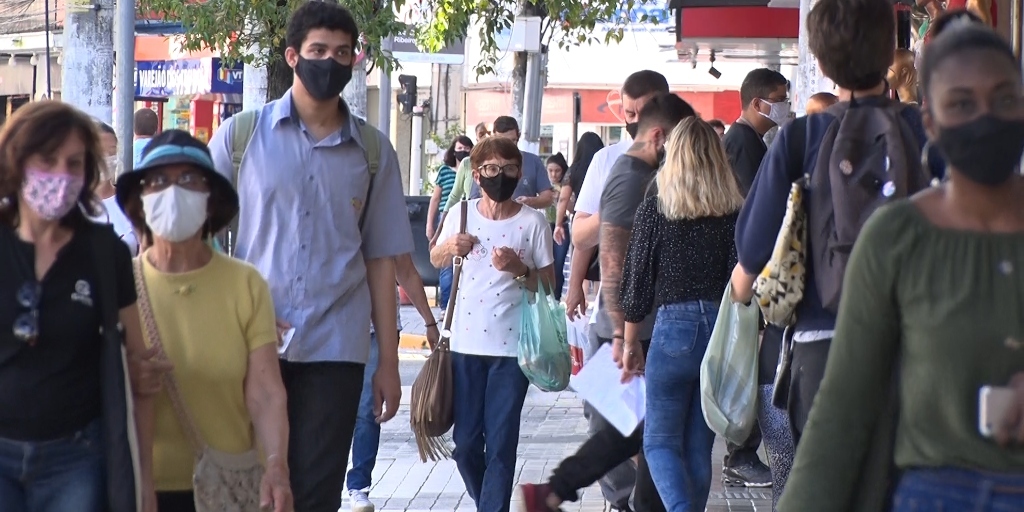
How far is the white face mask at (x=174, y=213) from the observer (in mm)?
4461

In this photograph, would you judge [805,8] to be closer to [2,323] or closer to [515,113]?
[2,323]

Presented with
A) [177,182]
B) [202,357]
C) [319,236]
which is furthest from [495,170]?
[202,357]

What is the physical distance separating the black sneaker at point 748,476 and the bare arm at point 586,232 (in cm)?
204

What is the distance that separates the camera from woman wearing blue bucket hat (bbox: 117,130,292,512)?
445cm

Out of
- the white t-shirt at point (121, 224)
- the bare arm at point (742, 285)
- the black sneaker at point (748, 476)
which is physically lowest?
the black sneaker at point (748, 476)

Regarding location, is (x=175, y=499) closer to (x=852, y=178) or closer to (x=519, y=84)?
(x=852, y=178)

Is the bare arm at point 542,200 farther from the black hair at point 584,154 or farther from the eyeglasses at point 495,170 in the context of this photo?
the eyeglasses at point 495,170

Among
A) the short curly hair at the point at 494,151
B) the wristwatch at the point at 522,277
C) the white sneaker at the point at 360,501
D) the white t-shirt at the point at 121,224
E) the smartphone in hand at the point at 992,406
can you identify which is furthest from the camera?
the white sneaker at the point at 360,501

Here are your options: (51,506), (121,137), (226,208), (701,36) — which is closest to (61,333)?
(51,506)

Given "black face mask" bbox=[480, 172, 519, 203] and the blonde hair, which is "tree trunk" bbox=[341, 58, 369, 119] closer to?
"black face mask" bbox=[480, 172, 519, 203]

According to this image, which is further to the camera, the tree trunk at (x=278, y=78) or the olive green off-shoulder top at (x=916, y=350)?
the tree trunk at (x=278, y=78)

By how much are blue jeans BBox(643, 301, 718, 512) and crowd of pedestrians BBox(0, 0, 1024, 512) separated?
0.4 inches

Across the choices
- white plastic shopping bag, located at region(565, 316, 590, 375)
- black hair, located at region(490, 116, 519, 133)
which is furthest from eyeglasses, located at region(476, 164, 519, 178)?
black hair, located at region(490, 116, 519, 133)

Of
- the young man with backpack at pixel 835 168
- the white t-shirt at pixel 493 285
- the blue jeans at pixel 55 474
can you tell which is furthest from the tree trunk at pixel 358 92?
the blue jeans at pixel 55 474
